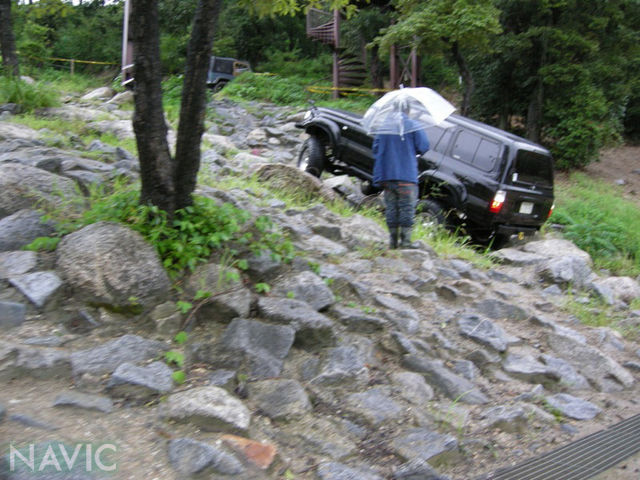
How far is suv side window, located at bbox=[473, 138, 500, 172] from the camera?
8906 mm

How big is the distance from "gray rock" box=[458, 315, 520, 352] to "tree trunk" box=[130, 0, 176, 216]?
2.84 metres

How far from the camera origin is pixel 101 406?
3.24 metres

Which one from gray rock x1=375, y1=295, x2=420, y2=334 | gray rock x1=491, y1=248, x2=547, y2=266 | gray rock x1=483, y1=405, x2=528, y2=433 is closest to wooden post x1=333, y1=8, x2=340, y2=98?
gray rock x1=491, y1=248, x2=547, y2=266

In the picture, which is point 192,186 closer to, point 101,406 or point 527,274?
point 101,406

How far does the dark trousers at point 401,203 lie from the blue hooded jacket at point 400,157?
0.09 m

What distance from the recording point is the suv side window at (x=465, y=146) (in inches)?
360

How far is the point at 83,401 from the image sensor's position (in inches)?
127

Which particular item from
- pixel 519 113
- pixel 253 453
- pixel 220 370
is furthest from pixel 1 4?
pixel 519 113

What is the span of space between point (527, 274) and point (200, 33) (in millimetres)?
5697

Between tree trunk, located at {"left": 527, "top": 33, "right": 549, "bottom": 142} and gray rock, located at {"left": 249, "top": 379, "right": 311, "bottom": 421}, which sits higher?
tree trunk, located at {"left": 527, "top": 33, "right": 549, "bottom": 142}

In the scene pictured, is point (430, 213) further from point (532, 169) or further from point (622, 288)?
point (622, 288)

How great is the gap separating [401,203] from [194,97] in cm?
323

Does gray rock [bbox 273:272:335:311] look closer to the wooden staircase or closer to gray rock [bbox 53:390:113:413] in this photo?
gray rock [bbox 53:390:113:413]

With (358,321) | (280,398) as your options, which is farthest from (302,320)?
(280,398)
